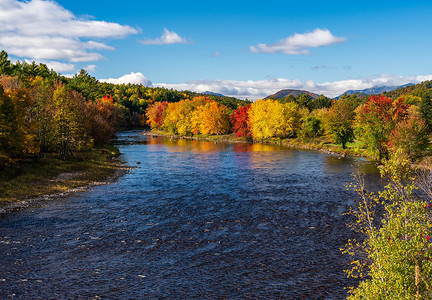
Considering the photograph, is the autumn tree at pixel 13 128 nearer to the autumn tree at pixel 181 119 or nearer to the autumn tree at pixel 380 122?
the autumn tree at pixel 380 122

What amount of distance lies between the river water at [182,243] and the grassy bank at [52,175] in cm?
462

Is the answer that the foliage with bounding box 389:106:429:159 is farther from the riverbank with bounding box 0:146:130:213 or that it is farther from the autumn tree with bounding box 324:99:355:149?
the riverbank with bounding box 0:146:130:213

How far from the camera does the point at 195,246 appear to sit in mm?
29141

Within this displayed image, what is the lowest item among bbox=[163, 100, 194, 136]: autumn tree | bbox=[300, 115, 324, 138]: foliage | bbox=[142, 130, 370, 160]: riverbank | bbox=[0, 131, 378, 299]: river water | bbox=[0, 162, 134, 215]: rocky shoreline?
bbox=[0, 131, 378, 299]: river water

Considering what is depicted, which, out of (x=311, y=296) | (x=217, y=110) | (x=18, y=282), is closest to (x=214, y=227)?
(x=311, y=296)

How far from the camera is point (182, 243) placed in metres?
29.8

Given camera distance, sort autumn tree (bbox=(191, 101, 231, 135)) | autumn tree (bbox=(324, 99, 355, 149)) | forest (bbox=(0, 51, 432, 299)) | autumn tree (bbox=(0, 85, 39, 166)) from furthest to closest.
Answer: autumn tree (bbox=(191, 101, 231, 135)) < autumn tree (bbox=(324, 99, 355, 149)) < autumn tree (bbox=(0, 85, 39, 166)) < forest (bbox=(0, 51, 432, 299))

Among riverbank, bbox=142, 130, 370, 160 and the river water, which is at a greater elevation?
riverbank, bbox=142, 130, 370, 160

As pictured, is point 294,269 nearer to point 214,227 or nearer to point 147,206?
point 214,227

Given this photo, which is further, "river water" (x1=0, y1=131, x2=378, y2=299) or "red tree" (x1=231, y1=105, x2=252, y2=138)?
"red tree" (x1=231, y1=105, x2=252, y2=138)

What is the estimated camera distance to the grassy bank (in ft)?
149

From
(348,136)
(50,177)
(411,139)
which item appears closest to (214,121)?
(348,136)

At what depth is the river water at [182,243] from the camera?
22438 millimetres

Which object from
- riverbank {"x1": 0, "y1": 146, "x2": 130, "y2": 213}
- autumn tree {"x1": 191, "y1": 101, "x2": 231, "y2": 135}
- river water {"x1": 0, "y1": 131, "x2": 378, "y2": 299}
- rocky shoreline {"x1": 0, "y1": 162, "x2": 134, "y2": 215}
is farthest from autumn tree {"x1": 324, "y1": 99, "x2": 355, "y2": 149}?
autumn tree {"x1": 191, "y1": 101, "x2": 231, "y2": 135}
